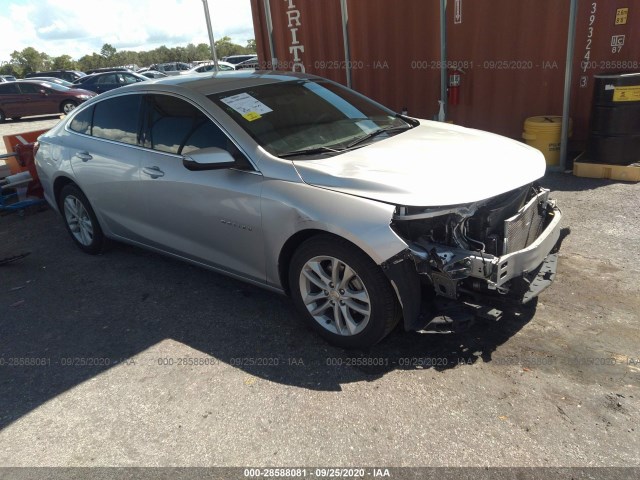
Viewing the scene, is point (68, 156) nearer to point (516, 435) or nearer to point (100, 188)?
point (100, 188)

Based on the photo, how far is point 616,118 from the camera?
611 centimetres

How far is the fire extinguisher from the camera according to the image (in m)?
7.63

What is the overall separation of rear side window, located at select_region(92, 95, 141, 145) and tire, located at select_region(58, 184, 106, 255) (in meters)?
0.70

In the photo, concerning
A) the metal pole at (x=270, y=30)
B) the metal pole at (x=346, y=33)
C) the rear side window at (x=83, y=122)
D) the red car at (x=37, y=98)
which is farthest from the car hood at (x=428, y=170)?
the red car at (x=37, y=98)

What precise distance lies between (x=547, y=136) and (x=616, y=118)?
0.87m

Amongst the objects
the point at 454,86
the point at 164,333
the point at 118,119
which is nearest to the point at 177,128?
the point at 118,119

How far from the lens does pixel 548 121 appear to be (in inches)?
273

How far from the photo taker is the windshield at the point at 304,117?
3.55 meters

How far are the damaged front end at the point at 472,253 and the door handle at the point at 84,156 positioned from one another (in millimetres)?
3126

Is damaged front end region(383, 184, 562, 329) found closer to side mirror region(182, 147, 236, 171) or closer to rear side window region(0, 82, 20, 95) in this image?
side mirror region(182, 147, 236, 171)

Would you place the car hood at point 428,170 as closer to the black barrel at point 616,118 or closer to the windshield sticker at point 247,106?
the windshield sticker at point 247,106

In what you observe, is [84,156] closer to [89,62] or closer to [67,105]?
[67,105]

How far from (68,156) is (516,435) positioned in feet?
14.6

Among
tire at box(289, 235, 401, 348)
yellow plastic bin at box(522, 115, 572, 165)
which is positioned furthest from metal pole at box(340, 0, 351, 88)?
tire at box(289, 235, 401, 348)
